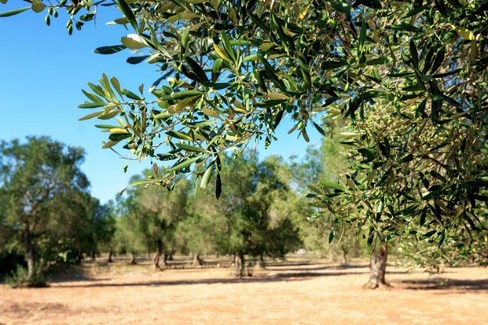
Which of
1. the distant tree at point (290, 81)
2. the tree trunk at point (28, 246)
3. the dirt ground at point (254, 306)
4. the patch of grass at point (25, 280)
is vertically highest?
the distant tree at point (290, 81)

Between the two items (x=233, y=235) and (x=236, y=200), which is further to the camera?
(x=236, y=200)

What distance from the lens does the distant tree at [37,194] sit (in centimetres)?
3098

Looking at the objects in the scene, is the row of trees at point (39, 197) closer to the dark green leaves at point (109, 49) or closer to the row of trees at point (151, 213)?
the row of trees at point (151, 213)

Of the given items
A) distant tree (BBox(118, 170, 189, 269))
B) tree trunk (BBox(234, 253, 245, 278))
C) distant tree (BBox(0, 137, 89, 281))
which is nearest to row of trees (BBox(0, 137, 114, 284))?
distant tree (BBox(0, 137, 89, 281))

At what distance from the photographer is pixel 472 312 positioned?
19656 mm

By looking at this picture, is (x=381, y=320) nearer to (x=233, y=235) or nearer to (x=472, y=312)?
(x=472, y=312)

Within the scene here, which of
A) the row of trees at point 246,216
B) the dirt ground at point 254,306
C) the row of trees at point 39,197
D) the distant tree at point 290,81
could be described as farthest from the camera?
the row of trees at point 246,216

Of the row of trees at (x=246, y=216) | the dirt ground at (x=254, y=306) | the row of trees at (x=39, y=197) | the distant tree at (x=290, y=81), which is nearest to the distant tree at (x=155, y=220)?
the row of trees at (x=246, y=216)

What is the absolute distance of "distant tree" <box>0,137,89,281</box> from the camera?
102 ft

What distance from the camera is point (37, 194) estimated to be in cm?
3147

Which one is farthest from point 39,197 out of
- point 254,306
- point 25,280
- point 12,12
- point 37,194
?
point 12,12

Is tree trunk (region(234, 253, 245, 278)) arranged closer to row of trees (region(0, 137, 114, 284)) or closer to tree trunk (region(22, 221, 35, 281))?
row of trees (region(0, 137, 114, 284))

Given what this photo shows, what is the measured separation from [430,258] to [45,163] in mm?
30542

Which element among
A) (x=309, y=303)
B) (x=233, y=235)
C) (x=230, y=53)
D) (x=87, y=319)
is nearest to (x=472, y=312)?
(x=309, y=303)
